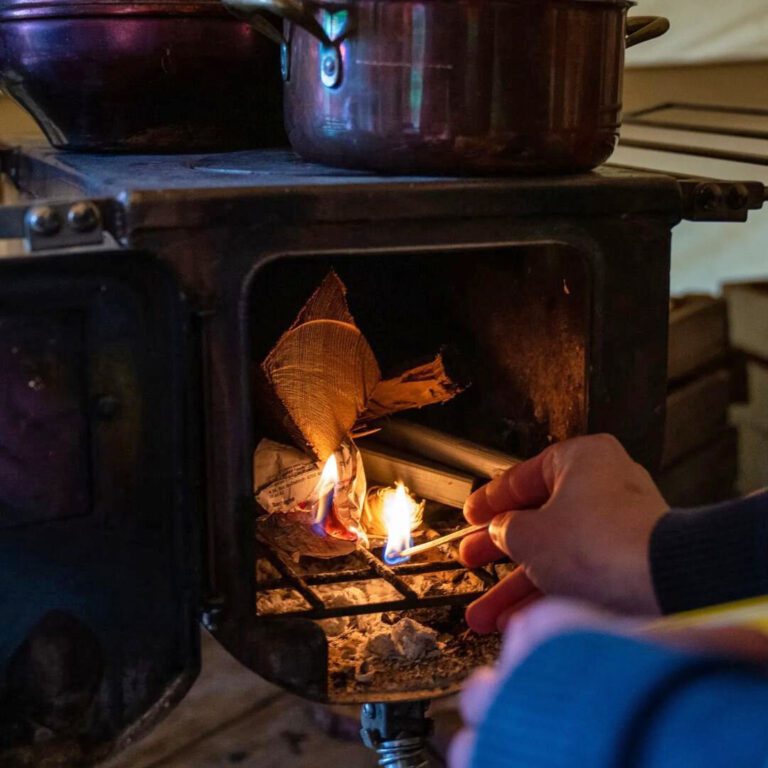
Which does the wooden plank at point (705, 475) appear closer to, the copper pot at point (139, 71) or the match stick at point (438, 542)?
the match stick at point (438, 542)

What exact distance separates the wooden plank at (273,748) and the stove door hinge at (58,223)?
1018mm

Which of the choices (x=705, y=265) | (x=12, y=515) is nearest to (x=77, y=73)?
(x=12, y=515)

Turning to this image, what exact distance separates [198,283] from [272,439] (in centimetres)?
41

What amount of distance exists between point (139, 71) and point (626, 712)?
0.80 meters

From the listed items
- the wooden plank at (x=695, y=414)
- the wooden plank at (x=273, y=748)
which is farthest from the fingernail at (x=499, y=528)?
the wooden plank at (x=695, y=414)

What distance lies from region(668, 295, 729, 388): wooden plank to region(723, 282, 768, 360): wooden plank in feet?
0.06

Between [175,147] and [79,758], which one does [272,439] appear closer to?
[175,147]

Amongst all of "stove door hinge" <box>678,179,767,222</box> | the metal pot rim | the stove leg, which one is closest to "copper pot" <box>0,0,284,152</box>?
the metal pot rim

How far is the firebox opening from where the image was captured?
3.19ft

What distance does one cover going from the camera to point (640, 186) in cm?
91

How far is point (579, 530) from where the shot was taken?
0.79m

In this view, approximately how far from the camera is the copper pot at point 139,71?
1046 millimetres

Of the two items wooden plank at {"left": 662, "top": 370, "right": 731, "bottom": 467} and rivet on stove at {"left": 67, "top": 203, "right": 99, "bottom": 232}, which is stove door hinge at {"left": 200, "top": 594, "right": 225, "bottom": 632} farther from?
wooden plank at {"left": 662, "top": 370, "right": 731, "bottom": 467}

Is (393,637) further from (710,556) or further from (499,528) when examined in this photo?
(710,556)
